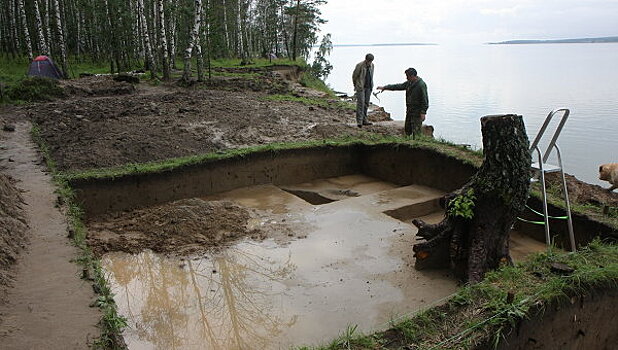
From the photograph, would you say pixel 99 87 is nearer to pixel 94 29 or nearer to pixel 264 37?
pixel 94 29

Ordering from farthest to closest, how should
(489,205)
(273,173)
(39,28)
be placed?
(39,28) → (273,173) → (489,205)

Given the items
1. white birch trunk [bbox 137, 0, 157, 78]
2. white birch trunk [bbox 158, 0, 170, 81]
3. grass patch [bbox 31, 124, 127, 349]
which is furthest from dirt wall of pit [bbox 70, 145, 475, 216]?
white birch trunk [bbox 137, 0, 157, 78]

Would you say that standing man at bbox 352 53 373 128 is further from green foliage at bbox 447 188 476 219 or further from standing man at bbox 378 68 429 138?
green foliage at bbox 447 188 476 219

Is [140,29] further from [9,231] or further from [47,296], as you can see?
[47,296]

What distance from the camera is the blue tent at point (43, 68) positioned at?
57.8 ft

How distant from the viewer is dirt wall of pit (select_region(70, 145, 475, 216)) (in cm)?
704

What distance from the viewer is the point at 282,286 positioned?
500 centimetres

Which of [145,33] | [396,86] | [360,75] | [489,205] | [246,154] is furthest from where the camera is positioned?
[145,33]

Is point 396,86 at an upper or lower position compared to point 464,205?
upper

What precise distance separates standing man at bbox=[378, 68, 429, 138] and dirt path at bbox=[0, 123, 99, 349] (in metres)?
6.45

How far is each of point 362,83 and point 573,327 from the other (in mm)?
8553

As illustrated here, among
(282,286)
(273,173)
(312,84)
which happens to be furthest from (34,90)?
(312,84)

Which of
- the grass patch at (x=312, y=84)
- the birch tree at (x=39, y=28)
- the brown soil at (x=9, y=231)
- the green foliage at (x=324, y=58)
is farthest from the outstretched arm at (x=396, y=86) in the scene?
the green foliage at (x=324, y=58)

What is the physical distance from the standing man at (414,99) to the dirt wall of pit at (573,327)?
5.40m
